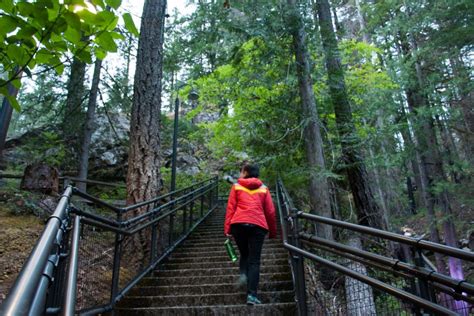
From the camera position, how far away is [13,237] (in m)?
5.45

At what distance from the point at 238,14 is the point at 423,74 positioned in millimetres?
8935

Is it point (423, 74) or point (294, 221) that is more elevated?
point (423, 74)

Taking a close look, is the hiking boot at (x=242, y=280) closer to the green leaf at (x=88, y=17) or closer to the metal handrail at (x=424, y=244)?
the metal handrail at (x=424, y=244)

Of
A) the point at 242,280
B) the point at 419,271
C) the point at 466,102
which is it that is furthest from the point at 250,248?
the point at 466,102

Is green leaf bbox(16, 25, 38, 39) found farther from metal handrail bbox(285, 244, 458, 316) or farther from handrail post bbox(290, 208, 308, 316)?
handrail post bbox(290, 208, 308, 316)

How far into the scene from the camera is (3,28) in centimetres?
157

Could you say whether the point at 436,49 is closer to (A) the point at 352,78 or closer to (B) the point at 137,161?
(A) the point at 352,78

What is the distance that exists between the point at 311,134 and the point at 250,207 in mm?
3899

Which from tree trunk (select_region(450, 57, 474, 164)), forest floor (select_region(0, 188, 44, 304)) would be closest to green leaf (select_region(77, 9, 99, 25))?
forest floor (select_region(0, 188, 44, 304))

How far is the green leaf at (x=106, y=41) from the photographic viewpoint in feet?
6.13

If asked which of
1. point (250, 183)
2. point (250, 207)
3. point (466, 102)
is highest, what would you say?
point (466, 102)

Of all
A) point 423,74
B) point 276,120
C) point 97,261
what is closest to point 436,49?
point 423,74

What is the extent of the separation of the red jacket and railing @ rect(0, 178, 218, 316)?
115 cm

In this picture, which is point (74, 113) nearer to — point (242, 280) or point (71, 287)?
point (242, 280)
